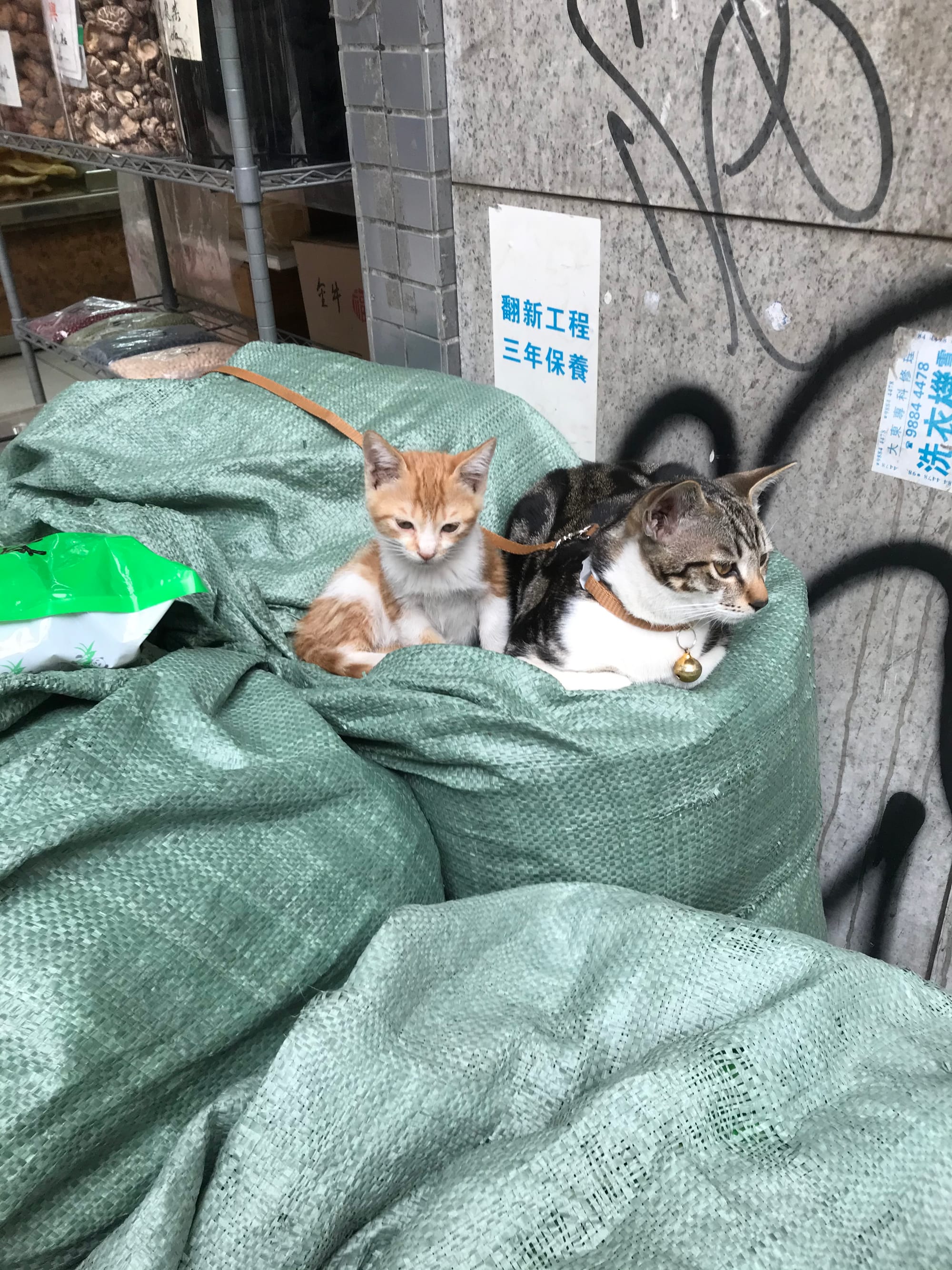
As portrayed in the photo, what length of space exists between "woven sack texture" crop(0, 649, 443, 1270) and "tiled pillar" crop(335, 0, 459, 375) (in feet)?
3.49

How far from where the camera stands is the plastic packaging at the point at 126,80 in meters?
1.92

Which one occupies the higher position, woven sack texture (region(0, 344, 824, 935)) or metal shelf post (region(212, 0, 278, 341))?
metal shelf post (region(212, 0, 278, 341))

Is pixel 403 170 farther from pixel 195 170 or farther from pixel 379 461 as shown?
pixel 379 461

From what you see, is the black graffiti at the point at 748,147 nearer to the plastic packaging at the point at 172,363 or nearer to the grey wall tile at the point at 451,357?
the grey wall tile at the point at 451,357

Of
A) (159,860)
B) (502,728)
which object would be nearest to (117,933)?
(159,860)

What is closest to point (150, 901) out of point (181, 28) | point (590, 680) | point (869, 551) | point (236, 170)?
point (590, 680)

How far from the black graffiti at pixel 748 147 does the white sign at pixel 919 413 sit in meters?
0.11

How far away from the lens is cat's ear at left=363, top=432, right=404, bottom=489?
4.11ft

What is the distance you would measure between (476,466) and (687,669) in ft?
1.47

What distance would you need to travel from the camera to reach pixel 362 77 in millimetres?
1692

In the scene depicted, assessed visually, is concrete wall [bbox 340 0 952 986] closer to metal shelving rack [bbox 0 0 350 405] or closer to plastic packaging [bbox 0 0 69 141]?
metal shelving rack [bbox 0 0 350 405]

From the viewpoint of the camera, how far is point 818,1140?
665mm

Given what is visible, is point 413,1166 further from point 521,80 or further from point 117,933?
point 521,80

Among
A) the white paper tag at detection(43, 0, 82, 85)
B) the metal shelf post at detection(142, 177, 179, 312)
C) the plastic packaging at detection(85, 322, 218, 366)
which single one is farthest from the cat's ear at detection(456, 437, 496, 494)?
the metal shelf post at detection(142, 177, 179, 312)
